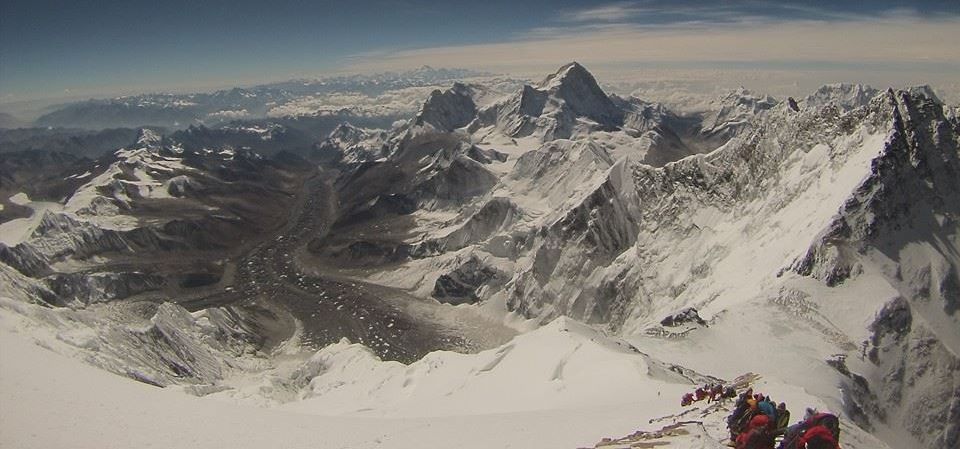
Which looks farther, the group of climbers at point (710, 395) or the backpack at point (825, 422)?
the group of climbers at point (710, 395)

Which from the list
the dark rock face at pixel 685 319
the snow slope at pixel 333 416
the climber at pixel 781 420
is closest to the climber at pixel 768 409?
the climber at pixel 781 420

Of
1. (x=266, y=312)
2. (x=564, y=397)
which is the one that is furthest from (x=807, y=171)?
(x=266, y=312)

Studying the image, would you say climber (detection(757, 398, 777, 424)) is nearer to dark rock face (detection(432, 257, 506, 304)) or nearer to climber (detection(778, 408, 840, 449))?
climber (detection(778, 408, 840, 449))

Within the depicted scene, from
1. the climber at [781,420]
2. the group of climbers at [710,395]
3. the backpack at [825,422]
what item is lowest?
the group of climbers at [710,395]

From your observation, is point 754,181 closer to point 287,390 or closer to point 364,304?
point 287,390

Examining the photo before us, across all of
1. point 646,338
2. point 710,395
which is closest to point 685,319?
point 646,338

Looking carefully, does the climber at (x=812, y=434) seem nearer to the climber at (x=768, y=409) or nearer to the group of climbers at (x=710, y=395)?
the climber at (x=768, y=409)
